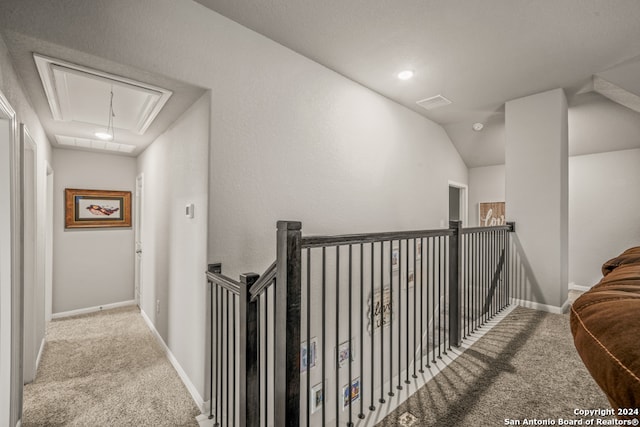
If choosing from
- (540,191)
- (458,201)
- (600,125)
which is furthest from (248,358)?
(458,201)

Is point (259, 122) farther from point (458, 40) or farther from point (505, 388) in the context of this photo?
point (505, 388)

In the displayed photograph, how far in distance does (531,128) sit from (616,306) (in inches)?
162

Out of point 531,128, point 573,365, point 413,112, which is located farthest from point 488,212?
point 573,365

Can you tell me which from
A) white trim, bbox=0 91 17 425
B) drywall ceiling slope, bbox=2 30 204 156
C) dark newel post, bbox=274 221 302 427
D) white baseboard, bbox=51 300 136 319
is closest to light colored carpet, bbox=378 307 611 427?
dark newel post, bbox=274 221 302 427

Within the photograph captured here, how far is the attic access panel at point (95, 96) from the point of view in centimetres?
194

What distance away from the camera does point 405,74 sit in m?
3.14

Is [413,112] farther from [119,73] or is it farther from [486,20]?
[119,73]

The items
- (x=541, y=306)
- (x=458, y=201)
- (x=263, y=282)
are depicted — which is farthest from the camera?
(x=458, y=201)

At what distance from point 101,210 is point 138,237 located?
688mm

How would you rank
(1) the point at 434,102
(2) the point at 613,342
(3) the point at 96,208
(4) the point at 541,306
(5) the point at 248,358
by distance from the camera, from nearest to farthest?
(2) the point at 613,342 → (5) the point at 248,358 → (4) the point at 541,306 → (1) the point at 434,102 → (3) the point at 96,208

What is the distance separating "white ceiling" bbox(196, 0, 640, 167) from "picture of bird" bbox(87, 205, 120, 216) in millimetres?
3768

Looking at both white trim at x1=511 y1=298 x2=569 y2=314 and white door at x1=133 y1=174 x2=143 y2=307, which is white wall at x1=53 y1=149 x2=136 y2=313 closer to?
white door at x1=133 y1=174 x2=143 y2=307

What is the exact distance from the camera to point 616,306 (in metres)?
0.55

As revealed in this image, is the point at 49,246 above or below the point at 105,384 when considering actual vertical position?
above
